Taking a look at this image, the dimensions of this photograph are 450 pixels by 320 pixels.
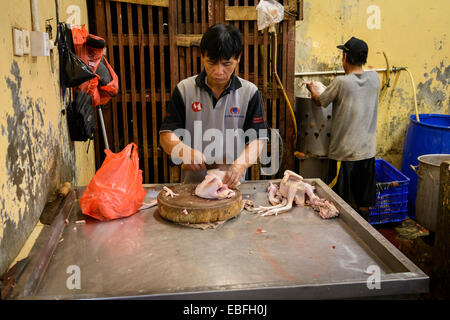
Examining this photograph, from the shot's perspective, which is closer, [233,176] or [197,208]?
[197,208]

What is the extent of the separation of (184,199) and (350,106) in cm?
254

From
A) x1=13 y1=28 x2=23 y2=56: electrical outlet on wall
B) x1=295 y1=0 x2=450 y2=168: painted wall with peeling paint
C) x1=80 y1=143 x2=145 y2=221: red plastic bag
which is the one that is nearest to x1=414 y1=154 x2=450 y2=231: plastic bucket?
x1=295 y1=0 x2=450 y2=168: painted wall with peeling paint

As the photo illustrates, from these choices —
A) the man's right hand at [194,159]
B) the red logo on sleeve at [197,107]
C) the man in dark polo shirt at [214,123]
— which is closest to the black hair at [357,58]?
the man in dark polo shirt at [214,123]

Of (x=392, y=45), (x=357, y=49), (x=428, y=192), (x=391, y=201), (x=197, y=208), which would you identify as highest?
(x=392, y=45)

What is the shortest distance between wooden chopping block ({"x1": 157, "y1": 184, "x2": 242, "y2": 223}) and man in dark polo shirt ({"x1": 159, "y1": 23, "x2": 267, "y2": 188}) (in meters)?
0.25

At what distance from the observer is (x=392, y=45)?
519 cm

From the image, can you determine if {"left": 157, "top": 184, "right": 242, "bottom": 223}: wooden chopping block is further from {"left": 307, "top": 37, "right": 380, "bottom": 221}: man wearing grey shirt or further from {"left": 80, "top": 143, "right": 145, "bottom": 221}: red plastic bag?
{"left": 307, "top": 37, "right": 380, "bottom": 221}: man wearing grey shirt

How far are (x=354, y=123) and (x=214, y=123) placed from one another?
2.03m

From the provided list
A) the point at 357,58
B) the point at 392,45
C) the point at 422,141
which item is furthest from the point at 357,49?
the point at 422,141

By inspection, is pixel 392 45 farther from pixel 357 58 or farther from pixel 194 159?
pixel 194 159

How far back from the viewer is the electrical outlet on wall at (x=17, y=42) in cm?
193

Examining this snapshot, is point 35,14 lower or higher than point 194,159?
higher
